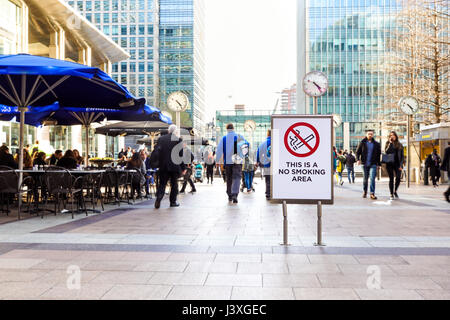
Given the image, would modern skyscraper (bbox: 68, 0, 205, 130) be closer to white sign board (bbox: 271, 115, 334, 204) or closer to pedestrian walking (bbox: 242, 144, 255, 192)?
pedestrian walking (bbox: 242, 144, 255, 192)

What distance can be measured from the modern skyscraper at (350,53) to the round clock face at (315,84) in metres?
69.7

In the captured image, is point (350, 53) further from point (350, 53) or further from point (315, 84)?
point (315, 84)

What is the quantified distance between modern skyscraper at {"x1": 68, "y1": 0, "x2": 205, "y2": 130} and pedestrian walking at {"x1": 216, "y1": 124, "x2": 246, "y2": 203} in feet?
294

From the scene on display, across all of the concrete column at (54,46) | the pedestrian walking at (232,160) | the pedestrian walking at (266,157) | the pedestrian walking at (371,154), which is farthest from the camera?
the concrete column at (54,46)

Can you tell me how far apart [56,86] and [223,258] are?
22.3 feet

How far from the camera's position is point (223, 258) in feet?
16.2

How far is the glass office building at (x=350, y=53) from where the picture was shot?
82.6 m

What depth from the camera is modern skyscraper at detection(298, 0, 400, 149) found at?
82.6 meters

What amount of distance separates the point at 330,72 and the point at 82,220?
80537mm

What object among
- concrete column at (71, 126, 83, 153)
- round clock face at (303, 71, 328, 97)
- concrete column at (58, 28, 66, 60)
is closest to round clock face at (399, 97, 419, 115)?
round clock face at (303, 71, 328, 97)

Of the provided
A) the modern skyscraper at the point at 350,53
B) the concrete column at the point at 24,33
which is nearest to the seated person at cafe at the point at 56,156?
the concrete column at the point at 24,33

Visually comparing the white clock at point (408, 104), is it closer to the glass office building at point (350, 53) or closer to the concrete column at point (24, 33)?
the concrete column at point (24, 33)
